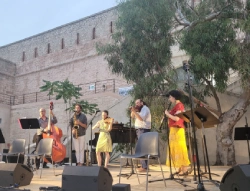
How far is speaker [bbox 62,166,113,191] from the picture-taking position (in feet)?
10.2

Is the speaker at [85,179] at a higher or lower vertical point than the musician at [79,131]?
lower

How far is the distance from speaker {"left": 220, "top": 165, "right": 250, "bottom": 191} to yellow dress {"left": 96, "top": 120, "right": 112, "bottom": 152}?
352 cm

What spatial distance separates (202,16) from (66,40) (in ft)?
48.1

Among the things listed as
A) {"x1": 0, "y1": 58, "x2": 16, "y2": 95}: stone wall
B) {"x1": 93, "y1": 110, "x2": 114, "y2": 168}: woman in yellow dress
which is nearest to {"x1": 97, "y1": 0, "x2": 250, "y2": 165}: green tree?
{"x1": 93, "y1": 110, "x2": 114, "y2": 168}: woman in yellow dress

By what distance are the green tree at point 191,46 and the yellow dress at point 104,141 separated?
2.10 metres

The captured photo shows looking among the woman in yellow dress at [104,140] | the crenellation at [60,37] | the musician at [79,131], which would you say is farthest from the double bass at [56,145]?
the crenellation at [60,37]

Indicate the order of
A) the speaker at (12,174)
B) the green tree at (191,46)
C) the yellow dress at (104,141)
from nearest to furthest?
the speaker at (12,174), the yellow dress at (104,141), the green tree at (191,46)

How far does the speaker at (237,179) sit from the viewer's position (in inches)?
105

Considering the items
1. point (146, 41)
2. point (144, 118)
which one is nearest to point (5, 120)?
point (146, 41)

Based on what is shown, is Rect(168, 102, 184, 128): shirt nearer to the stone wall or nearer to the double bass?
the double bass

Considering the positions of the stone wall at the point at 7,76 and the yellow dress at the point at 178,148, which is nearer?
the yellow dress at the point at 178,148

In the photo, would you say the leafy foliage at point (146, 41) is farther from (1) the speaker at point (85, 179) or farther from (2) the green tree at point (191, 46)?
(1) the speaker at point (85, 179)

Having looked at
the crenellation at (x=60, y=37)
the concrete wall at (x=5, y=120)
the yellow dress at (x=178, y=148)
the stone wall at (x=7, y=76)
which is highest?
the crenellation at (x=60, y=37)

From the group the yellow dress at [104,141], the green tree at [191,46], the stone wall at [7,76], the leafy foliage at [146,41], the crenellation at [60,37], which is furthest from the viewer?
the stone wall at [7,76]
